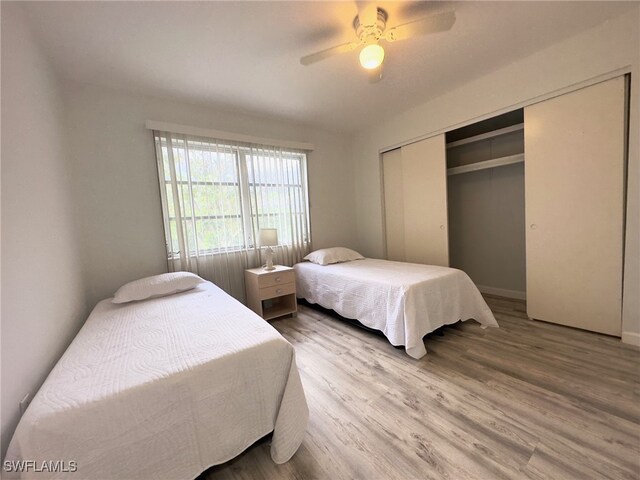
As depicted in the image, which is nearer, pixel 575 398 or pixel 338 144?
pixel 575 398

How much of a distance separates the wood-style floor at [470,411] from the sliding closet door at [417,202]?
53.6 inches

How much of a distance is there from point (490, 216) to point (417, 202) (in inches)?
41.9

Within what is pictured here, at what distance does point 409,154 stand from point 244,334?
3.14 metres

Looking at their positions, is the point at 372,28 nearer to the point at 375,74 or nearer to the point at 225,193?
the point at 375,74

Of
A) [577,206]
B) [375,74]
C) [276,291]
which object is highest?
[375,74]

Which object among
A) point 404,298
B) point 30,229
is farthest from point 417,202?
point 30,229

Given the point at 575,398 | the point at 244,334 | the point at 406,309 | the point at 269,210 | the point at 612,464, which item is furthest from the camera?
the point at 269,210

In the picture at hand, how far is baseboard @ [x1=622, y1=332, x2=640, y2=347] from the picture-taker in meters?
1.99

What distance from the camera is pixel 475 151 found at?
354 cm

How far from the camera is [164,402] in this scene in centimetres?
99

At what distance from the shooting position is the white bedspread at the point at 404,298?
207 centimetres

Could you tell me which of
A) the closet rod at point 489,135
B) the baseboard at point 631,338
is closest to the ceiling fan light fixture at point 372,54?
the closet rod at point 489,135

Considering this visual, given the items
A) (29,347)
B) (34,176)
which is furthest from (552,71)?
(29,347)

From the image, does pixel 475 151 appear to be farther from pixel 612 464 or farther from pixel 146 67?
pixel 146 67
